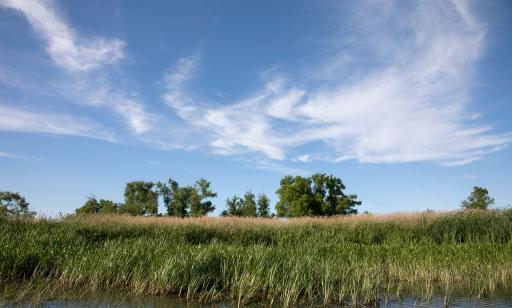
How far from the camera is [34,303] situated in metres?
5.83

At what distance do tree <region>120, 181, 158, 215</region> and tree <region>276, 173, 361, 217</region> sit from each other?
16698 mm

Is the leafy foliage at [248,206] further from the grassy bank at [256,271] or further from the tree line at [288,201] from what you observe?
the grassy bank at [256,271]

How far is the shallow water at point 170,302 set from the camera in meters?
6.05

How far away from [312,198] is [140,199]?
24370 mm

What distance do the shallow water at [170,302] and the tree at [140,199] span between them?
46581mm

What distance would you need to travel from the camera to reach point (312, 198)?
4528 centimetres

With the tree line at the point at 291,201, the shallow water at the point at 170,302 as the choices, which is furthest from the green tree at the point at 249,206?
the shallow water at the point at 170,302

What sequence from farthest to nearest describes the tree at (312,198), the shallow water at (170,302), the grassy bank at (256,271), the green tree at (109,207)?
the green tree at (109,207), the tree at (312,198), the grassy bank at (256,271), the shallow water at (170,302)

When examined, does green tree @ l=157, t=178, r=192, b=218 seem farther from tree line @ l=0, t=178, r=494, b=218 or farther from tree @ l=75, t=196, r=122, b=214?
tree @ l=75, t=196, r=122, b=214

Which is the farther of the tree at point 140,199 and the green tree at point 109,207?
the green tree at point 109,207

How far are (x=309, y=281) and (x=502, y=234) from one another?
16500 mm

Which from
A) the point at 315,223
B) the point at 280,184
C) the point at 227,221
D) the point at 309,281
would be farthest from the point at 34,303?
the point at 280,184

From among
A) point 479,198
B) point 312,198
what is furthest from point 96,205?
point 479,198

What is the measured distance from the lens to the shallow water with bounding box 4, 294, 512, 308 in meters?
6.05
